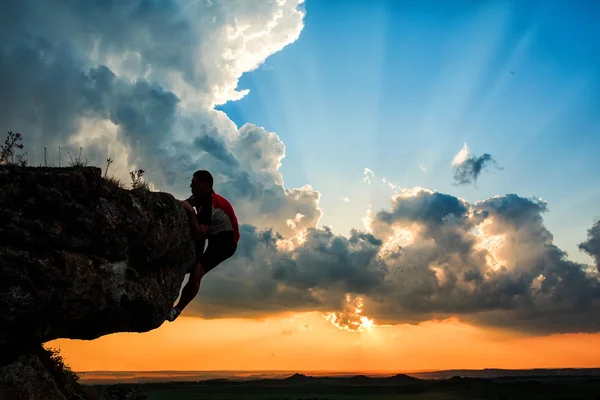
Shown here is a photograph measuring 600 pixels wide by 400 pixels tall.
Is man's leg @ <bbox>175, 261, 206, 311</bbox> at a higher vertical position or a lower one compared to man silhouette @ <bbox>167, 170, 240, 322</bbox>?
lower

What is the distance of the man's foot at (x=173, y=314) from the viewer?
13173 millimetres

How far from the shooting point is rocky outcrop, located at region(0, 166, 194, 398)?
31.2ft

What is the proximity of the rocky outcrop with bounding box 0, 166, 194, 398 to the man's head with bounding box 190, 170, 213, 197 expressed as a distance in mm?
731

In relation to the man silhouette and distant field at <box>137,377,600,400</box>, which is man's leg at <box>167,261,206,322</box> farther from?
distant field at <box>137,377,600,400</box>

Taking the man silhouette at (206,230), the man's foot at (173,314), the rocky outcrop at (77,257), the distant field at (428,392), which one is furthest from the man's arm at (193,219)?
the distant field at (428,392)

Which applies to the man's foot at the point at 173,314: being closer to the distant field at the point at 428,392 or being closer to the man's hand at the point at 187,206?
the man's hand at the point at 187,206

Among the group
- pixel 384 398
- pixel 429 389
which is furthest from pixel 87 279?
pixel 429 389

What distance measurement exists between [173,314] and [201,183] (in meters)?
3.82

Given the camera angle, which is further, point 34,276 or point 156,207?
point 156,207

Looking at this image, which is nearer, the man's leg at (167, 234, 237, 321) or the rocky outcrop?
the rocky outcrop

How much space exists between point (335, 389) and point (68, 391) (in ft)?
661

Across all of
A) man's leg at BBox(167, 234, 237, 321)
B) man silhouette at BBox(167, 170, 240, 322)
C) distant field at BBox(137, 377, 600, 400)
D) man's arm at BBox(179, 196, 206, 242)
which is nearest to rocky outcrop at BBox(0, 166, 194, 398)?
man's arm at BBox(179, 196, 206, 242)

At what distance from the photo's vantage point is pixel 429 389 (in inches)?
6939

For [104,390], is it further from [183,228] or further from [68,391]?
[183,228]
